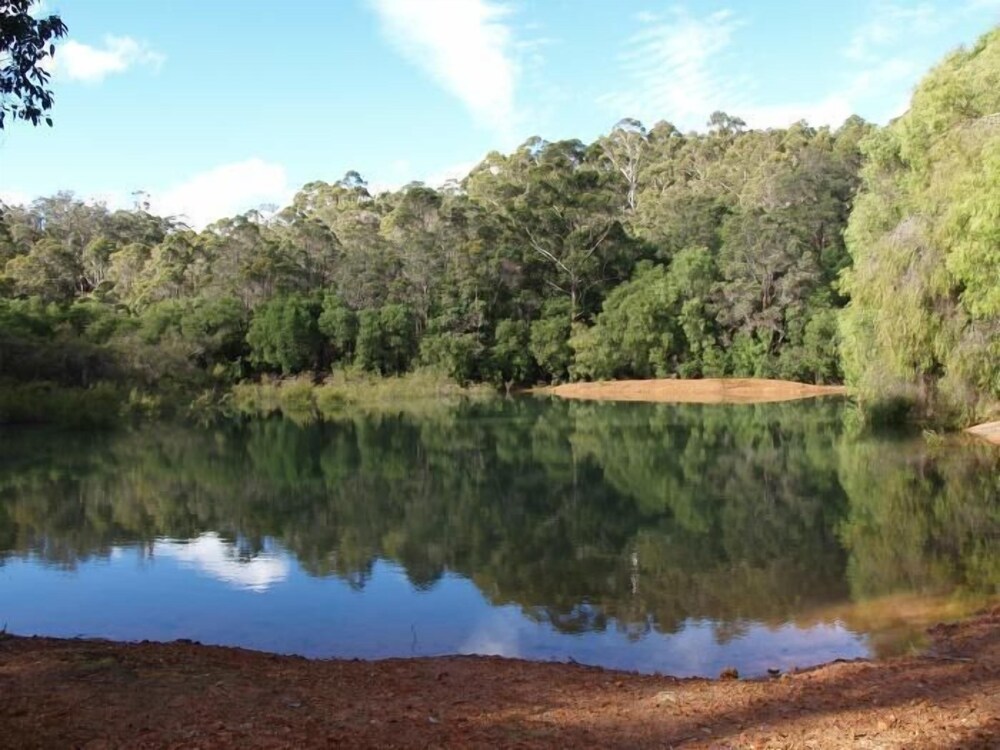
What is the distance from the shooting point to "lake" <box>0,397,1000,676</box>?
29.7ft

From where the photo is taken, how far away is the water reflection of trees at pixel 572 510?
1088 centimetres

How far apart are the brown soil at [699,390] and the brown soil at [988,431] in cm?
2113

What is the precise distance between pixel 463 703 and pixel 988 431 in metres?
19.7

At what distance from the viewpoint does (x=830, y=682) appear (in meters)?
6.33

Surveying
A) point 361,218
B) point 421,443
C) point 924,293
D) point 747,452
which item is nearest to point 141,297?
point 361,218

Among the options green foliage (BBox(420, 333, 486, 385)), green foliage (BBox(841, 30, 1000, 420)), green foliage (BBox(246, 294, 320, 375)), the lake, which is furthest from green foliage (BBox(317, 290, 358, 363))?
green foliage (BBox(841, 30, 1000, 420))

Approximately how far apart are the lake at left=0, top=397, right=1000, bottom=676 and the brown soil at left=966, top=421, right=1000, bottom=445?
660 millimetres

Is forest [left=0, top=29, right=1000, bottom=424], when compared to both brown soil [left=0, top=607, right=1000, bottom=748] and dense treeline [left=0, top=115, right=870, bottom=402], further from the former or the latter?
brown soil [left=0, top=607, right=1000, bottom=748]

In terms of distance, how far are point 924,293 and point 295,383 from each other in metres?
35.5

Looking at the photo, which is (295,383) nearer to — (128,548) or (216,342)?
(216,342)

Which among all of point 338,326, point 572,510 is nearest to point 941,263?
point 572,510

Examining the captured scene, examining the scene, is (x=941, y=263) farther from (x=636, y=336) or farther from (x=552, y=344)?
(x=552, y=344)

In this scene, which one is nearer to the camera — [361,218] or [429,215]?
[429,215]

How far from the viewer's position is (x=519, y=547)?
13281 mm
